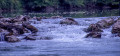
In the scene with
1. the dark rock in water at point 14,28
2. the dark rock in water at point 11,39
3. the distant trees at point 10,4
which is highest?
the dark rock in water at point 11,39

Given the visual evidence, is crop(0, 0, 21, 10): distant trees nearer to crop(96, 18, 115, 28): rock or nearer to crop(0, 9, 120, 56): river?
crop(96, 18, 115, 28): rock

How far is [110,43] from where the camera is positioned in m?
18.1

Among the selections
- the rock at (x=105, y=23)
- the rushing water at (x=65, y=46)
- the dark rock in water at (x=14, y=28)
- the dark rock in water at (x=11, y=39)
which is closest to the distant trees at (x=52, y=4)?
the rock at (x=105, y=23)

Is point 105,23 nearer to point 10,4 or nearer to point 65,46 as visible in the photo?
point 65,46

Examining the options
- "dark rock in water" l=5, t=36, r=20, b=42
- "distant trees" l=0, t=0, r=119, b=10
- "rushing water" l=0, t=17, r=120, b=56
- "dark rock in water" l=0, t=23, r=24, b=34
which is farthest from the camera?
"distant trees" l=0, t=0, r=119, b=10

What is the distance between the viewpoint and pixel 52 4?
7462 centimetres

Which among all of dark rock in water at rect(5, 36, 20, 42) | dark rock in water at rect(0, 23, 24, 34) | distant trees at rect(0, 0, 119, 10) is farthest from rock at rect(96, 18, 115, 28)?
distant trees at rect(0, 0, 119, 10)

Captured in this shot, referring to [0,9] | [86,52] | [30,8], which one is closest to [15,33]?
[86,52]

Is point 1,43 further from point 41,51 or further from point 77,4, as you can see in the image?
point 77,4

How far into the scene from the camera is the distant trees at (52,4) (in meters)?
68.7

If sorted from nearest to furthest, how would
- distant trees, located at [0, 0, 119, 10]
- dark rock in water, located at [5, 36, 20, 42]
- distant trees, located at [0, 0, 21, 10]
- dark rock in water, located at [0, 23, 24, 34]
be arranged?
dark rock in water, located at [5, 36, 20, 42], dark rock in water, located at [0, 23, 24, 34], distant trees, located at [0, 0, 21, 10], distant trees, located at [0, 0, 119, 10]

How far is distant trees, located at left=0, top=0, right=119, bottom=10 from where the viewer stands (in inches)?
2704

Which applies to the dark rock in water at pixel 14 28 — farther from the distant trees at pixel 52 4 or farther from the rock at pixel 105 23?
the distant trees at pixel 52 4

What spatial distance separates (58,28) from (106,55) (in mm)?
10080
